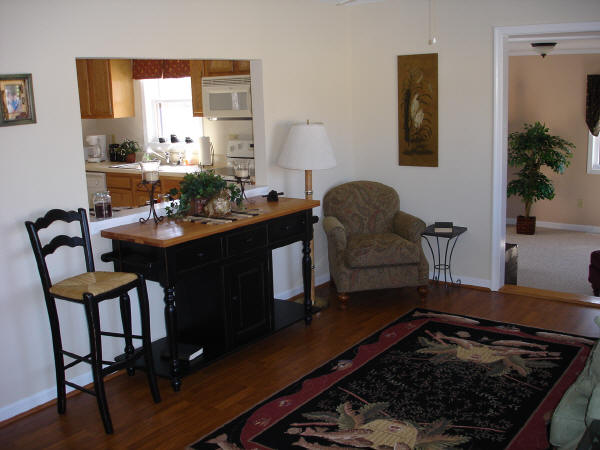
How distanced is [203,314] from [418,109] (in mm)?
2588

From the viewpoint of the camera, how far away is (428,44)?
5070 millimetres

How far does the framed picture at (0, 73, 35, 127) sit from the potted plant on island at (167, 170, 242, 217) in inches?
36.8

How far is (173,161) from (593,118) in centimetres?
493

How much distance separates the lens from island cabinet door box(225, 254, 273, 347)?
12.4 feet

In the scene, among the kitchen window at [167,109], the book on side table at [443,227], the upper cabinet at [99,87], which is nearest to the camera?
the book on side table at [443,227]

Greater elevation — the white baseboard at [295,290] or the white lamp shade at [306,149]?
the white lamp shade at [306,149]

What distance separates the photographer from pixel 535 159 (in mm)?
7613

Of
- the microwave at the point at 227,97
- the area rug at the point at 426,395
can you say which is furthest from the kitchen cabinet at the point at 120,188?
the area rug at the point at 426,395

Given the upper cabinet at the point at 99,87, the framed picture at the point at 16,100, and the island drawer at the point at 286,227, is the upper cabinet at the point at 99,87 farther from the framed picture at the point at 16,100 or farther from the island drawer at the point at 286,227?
the framed picture at the point at 16,100

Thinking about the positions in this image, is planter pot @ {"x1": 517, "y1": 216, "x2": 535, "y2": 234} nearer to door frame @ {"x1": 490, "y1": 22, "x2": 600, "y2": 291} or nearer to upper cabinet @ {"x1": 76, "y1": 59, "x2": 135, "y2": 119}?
door frame @ {"x1": 490, "y1": 22, "x2": 600, "y2": 291}

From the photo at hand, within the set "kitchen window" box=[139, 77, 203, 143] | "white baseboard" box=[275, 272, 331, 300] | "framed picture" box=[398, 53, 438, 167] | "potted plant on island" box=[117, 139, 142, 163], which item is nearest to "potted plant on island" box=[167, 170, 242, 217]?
"white baseboard" box=[275, 272, 331, 300]

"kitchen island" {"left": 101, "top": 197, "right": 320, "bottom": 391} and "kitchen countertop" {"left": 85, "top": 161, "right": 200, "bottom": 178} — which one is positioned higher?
"kitchen countertop" {"left": 85, "top": 161, "right": 200, "bottom": 178}

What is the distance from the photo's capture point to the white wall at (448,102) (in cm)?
485

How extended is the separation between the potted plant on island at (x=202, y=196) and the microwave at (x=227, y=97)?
1585mm
